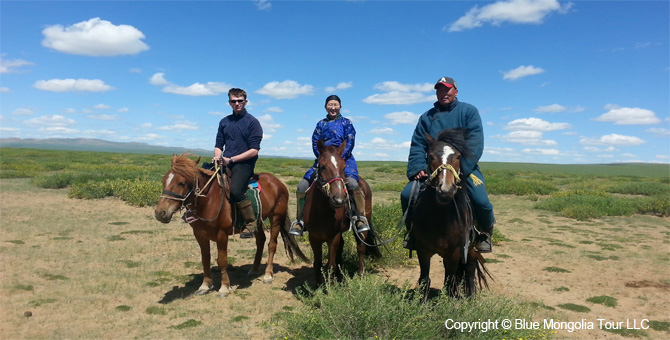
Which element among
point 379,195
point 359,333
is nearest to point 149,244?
point 359,333

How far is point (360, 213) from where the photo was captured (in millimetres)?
5883

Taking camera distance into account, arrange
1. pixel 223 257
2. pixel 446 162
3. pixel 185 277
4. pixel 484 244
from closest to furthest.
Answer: pixel 446 162 < pixel 484 244 < pixel 223 257 < pixel 185 277

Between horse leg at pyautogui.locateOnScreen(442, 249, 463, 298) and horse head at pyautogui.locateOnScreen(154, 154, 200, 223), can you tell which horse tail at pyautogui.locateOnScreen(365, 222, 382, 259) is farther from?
horse head at pyautogui.locateOnScreen(154, 154, 200, 223)

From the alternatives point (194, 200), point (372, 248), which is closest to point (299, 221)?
point (194, 200)

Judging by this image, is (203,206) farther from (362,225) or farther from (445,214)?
(445,214)

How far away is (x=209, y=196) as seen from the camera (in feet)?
19.3

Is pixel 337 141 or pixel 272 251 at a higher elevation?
pixel 337 141

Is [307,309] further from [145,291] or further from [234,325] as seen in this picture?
[145,291]

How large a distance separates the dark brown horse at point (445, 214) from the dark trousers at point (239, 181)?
9.70 ft

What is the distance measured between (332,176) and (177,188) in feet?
7.76

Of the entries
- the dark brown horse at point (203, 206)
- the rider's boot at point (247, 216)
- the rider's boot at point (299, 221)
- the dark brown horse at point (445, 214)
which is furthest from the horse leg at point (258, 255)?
the dark brown horse at point (445, 214)

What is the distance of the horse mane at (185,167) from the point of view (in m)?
5.46

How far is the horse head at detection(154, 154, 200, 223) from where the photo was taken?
518 cm

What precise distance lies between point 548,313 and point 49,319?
7.07 m
